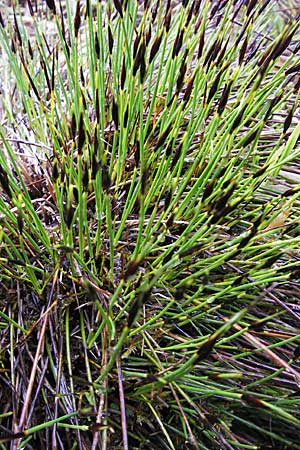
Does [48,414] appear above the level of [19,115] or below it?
below

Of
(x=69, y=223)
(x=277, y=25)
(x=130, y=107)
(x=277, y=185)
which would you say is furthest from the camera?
Answer: (x=277, y=25)

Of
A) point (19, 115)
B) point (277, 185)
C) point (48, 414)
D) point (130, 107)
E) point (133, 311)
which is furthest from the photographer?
point (19, 115)

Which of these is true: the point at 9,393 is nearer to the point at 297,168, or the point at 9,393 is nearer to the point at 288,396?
the point at 288,396

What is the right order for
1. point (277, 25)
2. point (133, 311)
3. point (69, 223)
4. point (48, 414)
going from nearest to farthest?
point (133, 311) → point (69, 223) → point (48, 414) → point (277, 25)

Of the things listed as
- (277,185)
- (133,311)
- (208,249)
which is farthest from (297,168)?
(133,311)

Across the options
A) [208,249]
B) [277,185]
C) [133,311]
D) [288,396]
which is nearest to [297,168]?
[277,185]

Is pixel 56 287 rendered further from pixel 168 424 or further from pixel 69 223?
pixel 168 424

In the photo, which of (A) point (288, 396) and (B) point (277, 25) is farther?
(B) point (277, 25)

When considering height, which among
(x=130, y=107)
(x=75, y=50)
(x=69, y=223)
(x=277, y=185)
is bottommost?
(x=277, y=185)

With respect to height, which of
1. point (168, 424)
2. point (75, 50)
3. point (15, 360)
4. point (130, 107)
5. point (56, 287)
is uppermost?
point (75, 50)
